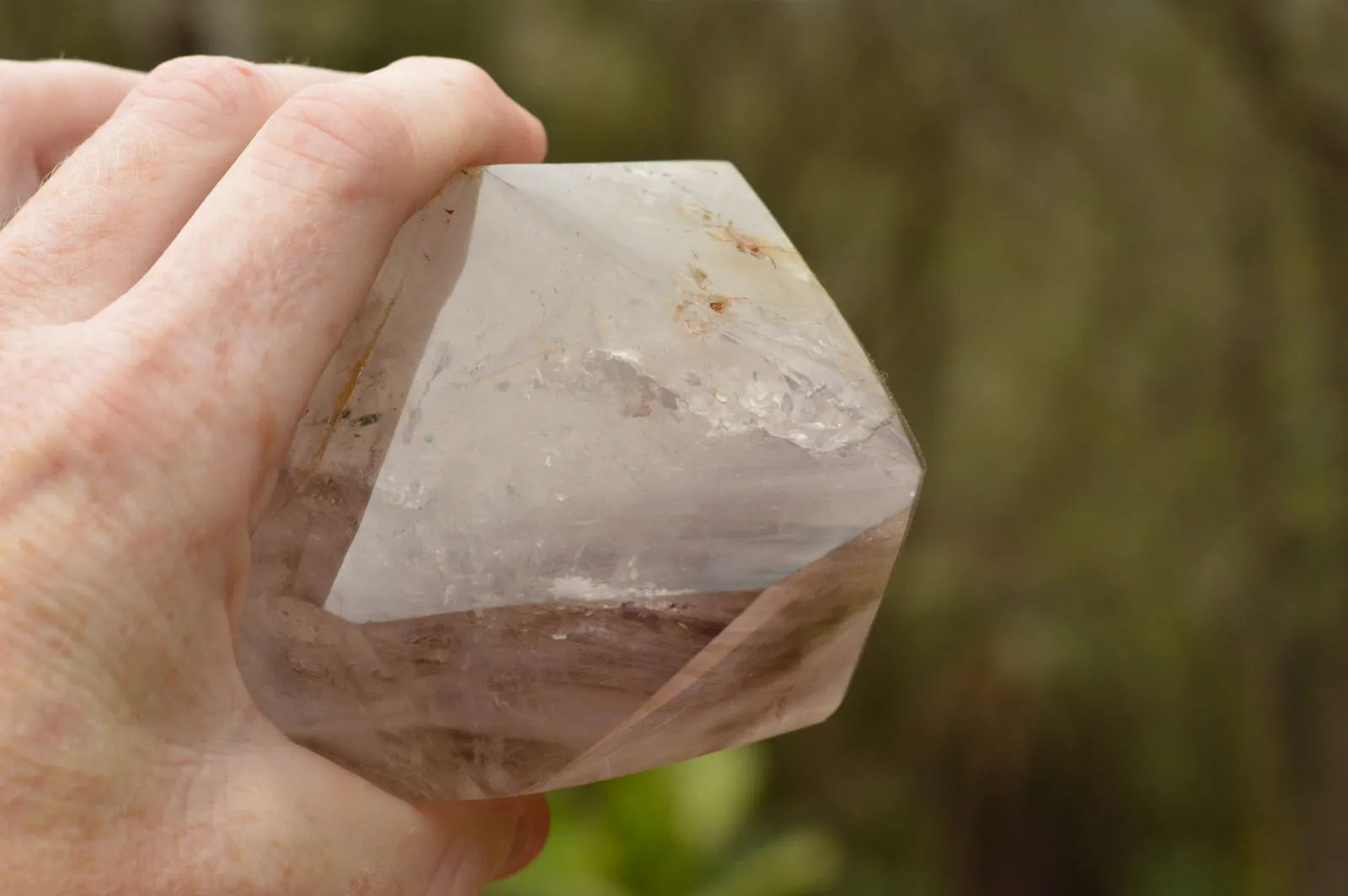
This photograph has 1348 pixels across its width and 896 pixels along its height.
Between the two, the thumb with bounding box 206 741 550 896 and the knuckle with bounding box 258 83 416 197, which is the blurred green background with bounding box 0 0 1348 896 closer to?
the thumb with bounding box 206 741 550 896

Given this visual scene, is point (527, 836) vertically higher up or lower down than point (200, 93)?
lower down

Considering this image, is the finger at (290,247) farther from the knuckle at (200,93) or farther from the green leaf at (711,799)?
the green leaf at (711,799)

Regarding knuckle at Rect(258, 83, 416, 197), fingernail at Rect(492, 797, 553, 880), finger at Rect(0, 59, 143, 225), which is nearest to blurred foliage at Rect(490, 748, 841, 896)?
fingernail at Rect(492, 797, 553, 880)

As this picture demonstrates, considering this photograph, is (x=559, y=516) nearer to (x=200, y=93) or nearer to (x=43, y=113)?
(x=200, y=93)

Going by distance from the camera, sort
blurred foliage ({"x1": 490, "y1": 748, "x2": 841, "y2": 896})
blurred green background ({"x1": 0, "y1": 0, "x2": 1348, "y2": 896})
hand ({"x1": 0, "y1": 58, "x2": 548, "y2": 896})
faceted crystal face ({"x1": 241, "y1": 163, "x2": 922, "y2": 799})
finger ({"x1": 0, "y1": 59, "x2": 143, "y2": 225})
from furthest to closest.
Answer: blurred green background ({"x1": 0, "y1": 0, "x2": 1348, "y2": 896}) → blurred foliage ({"x1": 490, "y1": 748, "x2": 841, "y2": 896}) → finger ({"x1": 0, "y1": 59, "x2": 143, "y2": 225}) → faceted crystal face ({"x1": 241, "y1": 163, "x2": 922, "y2": 799}) → hand ({"x1": 0, "y1": 58, "x2": 548, "y2": 896})

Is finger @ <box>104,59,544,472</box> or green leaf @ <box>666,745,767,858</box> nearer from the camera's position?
finger @ <box>104,59,544,472</box>

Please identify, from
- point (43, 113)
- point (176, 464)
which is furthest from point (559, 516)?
point (43, 113)

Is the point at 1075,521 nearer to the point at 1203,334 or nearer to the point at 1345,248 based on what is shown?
the point at 1203,334

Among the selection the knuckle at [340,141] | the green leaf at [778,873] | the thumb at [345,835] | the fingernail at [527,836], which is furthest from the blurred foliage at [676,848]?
the knuckle at [340,141]
